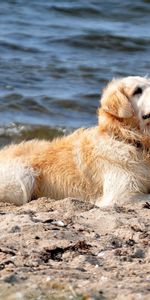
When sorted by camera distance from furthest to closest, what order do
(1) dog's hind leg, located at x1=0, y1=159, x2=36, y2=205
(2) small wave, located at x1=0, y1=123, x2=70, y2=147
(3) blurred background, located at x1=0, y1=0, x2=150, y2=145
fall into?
(3) blurred background, located at x1=0, y1=0, x2=150, y2=145 < (2) small wave, located at x1=0, y1=123, x2=70, y2=147 < (1) dog's hind leg, located at x1=0, y1=159, x2=36, y2=205

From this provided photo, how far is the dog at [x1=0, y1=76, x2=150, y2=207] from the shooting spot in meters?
6.91

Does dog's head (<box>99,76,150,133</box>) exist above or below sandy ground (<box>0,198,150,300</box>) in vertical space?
above

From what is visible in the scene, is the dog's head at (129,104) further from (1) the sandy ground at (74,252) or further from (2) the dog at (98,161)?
(1) the sandy ground at (74,252)

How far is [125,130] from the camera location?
695cm

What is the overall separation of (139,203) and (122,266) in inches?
79.6

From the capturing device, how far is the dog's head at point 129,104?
686 centimetres

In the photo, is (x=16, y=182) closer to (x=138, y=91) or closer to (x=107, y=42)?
(x=138, y=91)

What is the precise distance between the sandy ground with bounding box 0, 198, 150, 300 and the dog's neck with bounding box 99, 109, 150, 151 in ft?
2.11

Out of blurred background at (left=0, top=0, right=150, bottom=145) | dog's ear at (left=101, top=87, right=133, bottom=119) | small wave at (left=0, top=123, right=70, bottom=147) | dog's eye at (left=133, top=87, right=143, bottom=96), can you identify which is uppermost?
dog's eye at (left=133, top=87, right=143, bottom=96)

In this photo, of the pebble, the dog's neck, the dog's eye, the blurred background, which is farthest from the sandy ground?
the blurred background

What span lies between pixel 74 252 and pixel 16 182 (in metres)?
2.33

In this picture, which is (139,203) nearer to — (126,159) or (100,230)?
(126,159)

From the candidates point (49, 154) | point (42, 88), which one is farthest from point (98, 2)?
point (49, 154)

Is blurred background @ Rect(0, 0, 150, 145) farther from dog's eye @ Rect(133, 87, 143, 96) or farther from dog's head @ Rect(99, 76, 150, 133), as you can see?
dog's eye @ Rect(133, 87, 143, 96)
